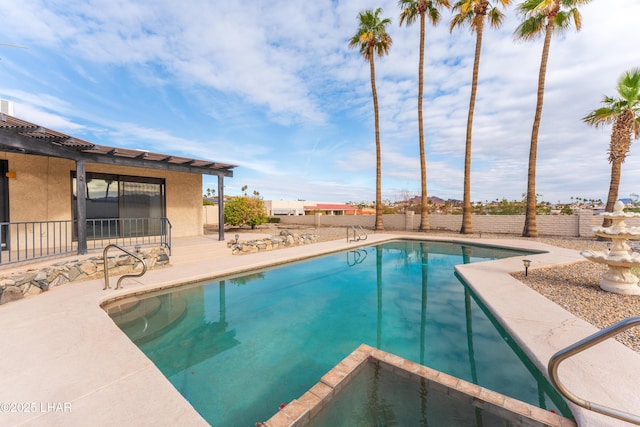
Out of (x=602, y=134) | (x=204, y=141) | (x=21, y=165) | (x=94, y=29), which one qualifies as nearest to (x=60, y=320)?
(x=21, y=165)

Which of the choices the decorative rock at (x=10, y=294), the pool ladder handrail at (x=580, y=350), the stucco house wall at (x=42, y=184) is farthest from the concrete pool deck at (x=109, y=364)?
the stucco house wall at (x=42, y=184)

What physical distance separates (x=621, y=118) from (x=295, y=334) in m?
16.6

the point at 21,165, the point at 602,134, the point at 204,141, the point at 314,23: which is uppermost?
the point at 314,23

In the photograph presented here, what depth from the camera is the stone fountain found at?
15.7 feet

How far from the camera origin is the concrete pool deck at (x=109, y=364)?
81.2 inches

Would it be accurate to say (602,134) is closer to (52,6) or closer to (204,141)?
(52,6)

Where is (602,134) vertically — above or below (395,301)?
above

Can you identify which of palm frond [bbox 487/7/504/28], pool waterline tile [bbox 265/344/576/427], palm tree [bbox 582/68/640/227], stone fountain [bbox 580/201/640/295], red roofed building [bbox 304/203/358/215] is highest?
palm frond [bbox 487/7/504/28]

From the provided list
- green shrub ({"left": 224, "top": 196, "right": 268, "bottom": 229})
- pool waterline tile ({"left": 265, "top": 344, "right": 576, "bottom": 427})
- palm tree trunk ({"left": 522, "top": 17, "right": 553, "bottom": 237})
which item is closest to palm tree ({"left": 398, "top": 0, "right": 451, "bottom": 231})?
palm tree trunk ({"left": 522, "top": 17, "right": 553, "bottom": 237})

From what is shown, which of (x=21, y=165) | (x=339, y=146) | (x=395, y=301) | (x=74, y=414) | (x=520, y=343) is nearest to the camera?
(x=74, y=414)

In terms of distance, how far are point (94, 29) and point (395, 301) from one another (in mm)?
12192

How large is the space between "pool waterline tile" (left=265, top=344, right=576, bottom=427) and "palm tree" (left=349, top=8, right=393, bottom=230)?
15.2m

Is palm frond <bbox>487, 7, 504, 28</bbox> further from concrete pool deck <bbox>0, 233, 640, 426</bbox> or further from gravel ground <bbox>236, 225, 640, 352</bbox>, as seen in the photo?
concrete pool deck <bbox>0, 233, 640, 426</bbox>

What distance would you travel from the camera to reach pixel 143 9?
8.50 metres
